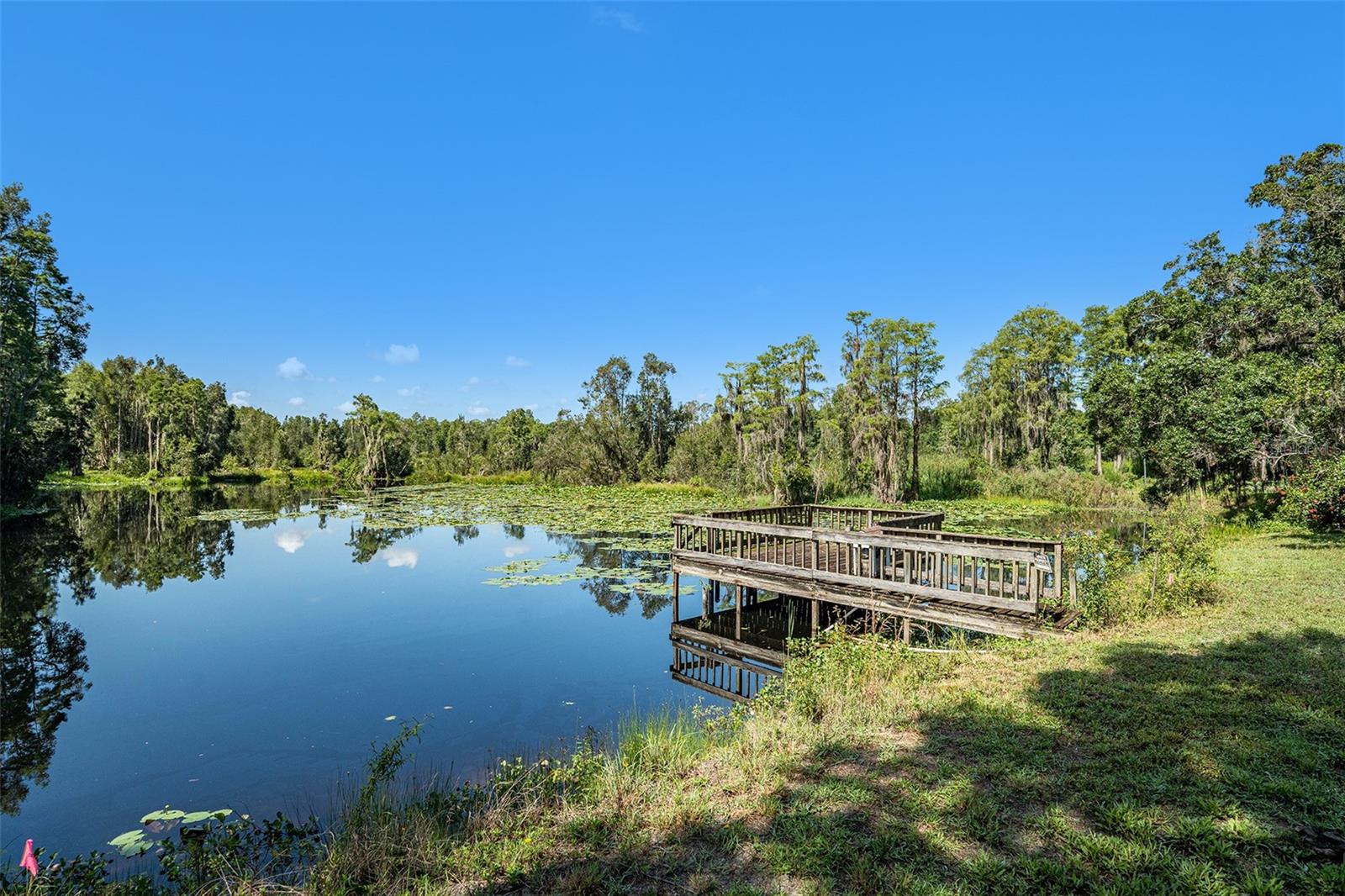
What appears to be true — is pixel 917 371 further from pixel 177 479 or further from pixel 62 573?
pixel 177 479

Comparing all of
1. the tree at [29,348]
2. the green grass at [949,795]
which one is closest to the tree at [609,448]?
the tree at [29,348]

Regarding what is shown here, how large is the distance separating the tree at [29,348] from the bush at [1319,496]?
1760 inches

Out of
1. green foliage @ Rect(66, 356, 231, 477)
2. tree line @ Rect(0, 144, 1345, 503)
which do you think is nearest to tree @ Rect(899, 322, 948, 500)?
tree line @ Rect(0, 144, 1345, 503)

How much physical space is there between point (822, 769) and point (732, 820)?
1003 mm

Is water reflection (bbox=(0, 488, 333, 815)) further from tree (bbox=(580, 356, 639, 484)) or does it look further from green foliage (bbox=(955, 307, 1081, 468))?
green foliage (bbox=(955, 307, 1081, 468))

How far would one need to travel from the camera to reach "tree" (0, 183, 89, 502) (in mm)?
28078

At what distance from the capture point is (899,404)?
36.2 m

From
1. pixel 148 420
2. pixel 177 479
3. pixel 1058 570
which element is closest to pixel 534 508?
pixel 1058 570

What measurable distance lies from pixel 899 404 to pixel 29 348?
144 ft

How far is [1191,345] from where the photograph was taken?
2689 centimetres

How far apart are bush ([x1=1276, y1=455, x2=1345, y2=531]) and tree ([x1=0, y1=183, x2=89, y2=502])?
44701mm

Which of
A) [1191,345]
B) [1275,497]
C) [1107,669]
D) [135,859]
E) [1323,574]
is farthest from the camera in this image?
[1191,345]

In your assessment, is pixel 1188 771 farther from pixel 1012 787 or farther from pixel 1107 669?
pixel 1107 669

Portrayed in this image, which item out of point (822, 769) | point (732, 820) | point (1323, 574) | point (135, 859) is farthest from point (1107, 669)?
point (135, 859)
